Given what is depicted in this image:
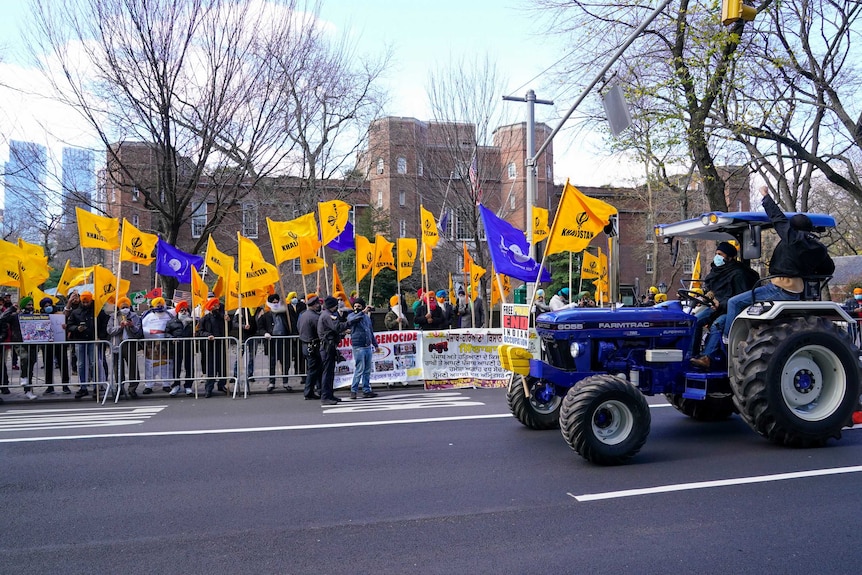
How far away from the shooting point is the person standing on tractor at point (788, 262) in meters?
7.53

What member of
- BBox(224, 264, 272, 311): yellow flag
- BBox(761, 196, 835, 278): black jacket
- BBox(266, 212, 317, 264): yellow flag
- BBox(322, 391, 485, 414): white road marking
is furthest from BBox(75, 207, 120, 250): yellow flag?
BBox(761, 196, 835, 278): black jacket

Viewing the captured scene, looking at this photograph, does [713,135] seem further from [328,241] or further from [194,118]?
[194,118]

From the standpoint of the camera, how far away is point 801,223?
743 centimetres

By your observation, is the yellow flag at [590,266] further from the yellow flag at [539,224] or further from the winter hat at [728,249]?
the winter hat at [728,249]

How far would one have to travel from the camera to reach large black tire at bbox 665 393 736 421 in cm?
901

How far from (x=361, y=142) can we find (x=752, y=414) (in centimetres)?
2441

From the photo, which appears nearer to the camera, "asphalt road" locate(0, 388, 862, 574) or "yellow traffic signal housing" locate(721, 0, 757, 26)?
"asphalt road" locate(0, 388, 862, 574)

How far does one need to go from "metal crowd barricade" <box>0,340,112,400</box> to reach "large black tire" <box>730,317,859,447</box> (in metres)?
10.5

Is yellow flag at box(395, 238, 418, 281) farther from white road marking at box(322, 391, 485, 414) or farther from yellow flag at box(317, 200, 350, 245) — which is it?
white road marking at box(322, 391, 485, 414)

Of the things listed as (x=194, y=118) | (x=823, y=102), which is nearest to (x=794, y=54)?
(x=823, y=102)

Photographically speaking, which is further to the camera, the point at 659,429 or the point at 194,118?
the point at 194,118

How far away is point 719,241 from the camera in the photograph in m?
8.93

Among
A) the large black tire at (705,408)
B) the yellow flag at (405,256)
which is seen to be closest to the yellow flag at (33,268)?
the yellow flag at (405,256)

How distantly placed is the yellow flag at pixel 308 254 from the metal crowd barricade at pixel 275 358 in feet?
5.30
